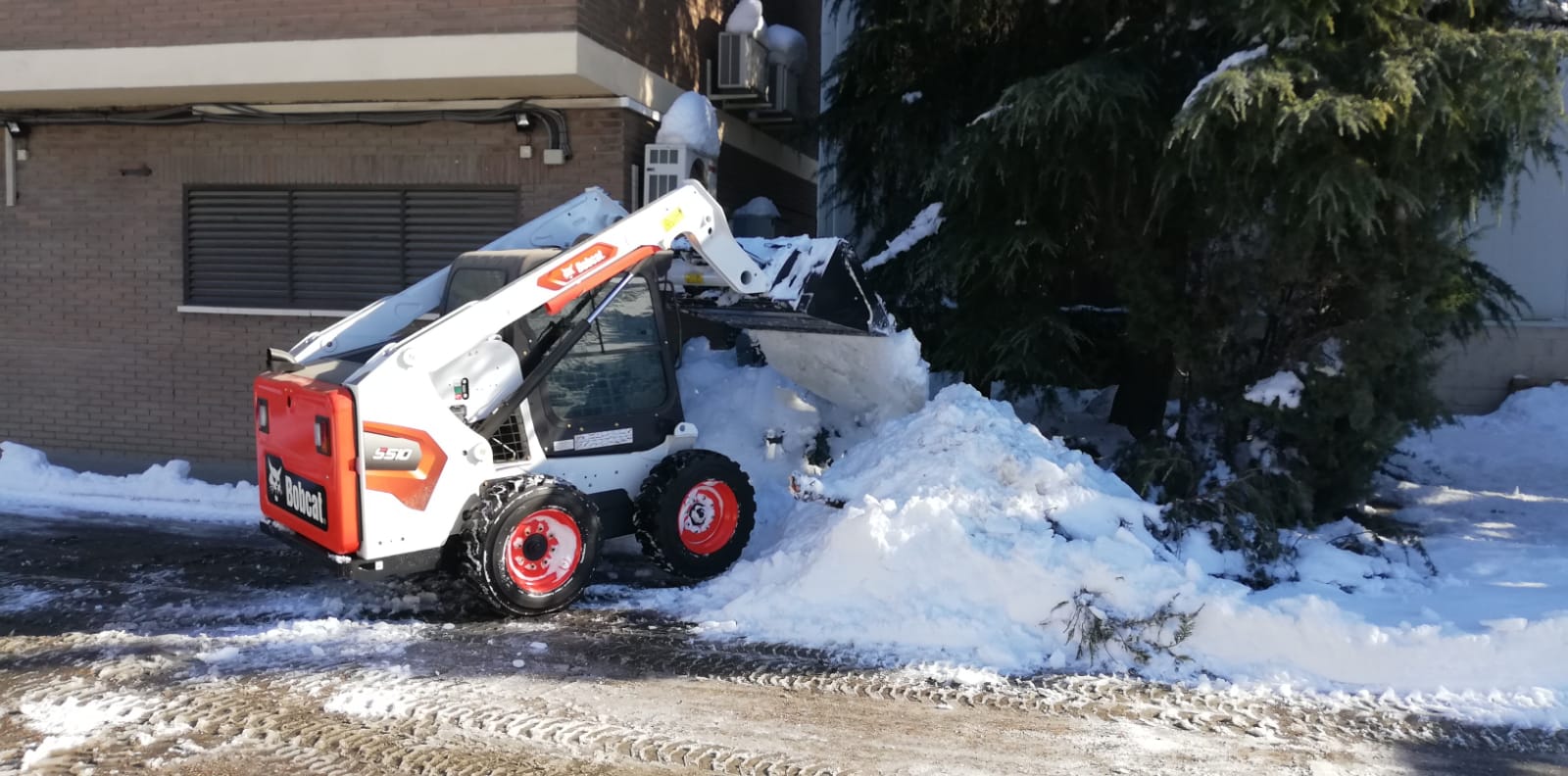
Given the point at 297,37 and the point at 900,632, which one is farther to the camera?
the point at 297,37

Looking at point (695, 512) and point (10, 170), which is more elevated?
point (10, 170)

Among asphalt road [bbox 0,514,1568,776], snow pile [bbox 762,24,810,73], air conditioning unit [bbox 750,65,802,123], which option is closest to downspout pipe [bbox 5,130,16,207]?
asphalt road [bbox 0,514,1568,776]

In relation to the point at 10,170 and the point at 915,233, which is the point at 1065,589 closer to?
the point at 915,233

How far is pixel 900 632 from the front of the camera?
18.9 feet

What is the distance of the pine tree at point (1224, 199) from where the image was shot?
265 inches

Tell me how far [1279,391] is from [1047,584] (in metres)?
3.03

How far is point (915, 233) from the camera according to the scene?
911 centimetres

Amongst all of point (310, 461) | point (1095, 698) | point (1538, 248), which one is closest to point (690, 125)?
point (310, 461)

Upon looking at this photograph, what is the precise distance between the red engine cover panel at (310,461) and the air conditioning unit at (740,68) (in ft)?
19.2

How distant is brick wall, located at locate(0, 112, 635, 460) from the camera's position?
9.95 metres

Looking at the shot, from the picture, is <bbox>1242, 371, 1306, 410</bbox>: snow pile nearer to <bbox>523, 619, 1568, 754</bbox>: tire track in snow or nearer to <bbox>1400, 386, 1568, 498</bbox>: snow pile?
<bbox>1400, 386, 1568, 498</bbox>: snow pile

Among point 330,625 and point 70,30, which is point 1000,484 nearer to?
point 330,625

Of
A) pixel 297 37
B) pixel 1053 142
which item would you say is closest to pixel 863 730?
pixel 1053 142

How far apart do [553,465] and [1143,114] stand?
4.69 m
